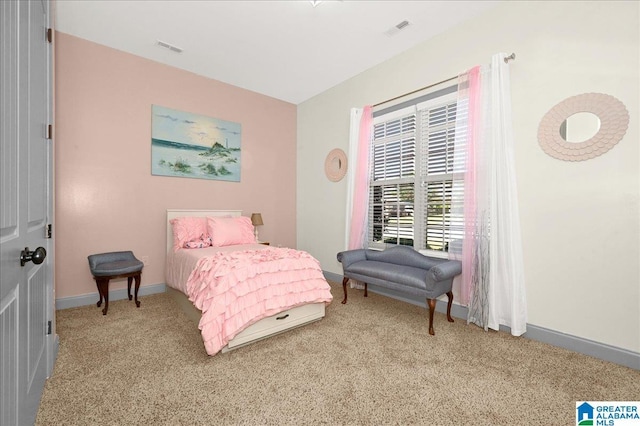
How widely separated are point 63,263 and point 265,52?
3.69 meters

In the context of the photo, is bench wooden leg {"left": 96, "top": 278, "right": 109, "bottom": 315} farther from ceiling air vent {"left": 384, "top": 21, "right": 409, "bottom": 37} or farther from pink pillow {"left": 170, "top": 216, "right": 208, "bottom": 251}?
ceiling air vent {"left": 384, "top": 21, "right": 409, "bottom": 37}

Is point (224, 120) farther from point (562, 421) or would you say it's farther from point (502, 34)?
point (562, 421)

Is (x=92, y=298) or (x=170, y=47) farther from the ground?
(x=170, y=47)

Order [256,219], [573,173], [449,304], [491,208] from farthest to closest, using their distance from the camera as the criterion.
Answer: [256,219] → [449,304] → [491,208] → [573,173]

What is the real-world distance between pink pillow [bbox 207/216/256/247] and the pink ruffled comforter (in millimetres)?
1068

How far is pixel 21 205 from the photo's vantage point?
1197mm

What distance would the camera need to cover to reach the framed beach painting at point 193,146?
162 inches

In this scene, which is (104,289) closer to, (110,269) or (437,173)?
(110,269)

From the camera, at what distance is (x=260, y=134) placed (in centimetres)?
516

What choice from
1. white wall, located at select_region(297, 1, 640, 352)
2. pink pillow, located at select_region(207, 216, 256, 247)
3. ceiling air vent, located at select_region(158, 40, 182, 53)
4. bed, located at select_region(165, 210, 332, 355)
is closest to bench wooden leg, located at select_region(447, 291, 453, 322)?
white wall, located at select_region(297, 1, 640, 352)

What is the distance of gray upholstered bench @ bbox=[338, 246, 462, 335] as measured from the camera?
2799 millimetres

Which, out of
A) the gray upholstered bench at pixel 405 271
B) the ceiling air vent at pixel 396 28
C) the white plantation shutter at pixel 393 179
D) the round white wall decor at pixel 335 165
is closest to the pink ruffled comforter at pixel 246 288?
the gray upholstered bench at pixel 405 271

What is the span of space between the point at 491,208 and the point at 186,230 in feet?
12.5

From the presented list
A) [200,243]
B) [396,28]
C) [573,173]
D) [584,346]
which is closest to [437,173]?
[573,173]
